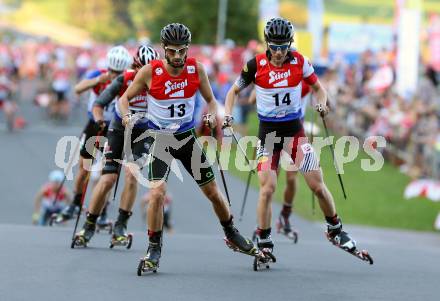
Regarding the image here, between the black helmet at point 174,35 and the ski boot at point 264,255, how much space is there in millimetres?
2505

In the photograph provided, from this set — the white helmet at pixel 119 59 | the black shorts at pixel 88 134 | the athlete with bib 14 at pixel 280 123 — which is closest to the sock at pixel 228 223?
the athlete with bib 14 at pixel 280 123

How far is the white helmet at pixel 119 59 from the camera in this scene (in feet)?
46.4

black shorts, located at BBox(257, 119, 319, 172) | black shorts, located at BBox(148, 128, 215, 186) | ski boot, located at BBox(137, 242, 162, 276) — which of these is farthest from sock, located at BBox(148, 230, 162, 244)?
black shorts, located at BBox(257, 119, 319, 172)

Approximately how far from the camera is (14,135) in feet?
123

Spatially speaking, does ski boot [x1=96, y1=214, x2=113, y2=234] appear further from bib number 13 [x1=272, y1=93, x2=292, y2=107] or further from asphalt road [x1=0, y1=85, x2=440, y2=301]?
bib number 13 [x1=272, y1=93, x2=292, y2=107]

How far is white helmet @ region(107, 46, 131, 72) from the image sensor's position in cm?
1414

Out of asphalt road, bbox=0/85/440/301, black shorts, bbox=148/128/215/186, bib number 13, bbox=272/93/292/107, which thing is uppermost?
bib number 13, bbox=272/93/292/107

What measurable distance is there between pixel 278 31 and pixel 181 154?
1.66m

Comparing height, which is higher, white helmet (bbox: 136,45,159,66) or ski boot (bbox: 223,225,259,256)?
white helmet (bbox: 136,45,159,66)

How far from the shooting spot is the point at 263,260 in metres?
11.8

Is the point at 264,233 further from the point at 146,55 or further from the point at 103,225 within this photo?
the point at 103,225

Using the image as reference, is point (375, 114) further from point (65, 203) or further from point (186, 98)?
point (186, 98)

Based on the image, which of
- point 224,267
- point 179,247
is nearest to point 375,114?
point 179,247

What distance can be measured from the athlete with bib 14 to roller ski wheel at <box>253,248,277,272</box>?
0.07 meters
